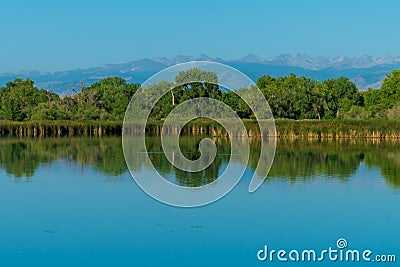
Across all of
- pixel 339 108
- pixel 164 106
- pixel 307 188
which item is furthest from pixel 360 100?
pixel 307 188

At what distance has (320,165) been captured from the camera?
66.0 ft

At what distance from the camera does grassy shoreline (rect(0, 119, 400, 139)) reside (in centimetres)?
3478

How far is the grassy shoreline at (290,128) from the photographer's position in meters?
34.8

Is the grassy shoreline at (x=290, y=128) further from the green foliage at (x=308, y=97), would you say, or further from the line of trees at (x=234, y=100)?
the green foliage at (x=308, y=97)

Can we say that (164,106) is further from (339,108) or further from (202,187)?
(202,187)

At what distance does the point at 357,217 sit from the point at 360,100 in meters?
50.3

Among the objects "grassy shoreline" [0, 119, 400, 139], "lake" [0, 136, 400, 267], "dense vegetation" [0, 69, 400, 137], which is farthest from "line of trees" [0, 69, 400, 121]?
"lake" [0, 136, 400, 267]

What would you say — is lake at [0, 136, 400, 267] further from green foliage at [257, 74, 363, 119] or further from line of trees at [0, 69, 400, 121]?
green foliage at [257, 74, 363, 119]

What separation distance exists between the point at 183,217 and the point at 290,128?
24603mm
